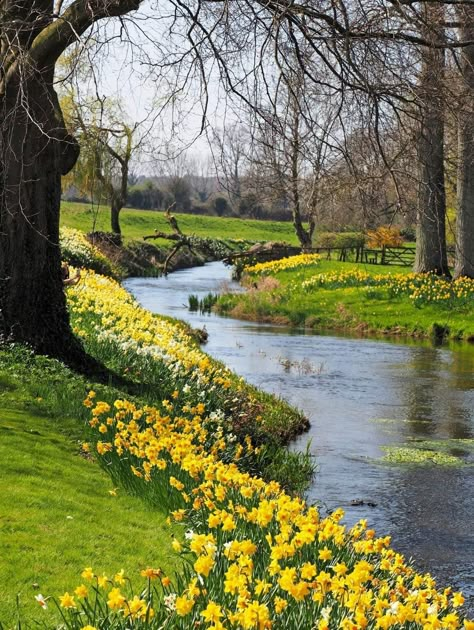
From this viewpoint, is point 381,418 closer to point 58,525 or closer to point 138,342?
point 138,342

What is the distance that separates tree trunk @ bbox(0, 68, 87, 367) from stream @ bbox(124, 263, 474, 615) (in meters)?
3.33

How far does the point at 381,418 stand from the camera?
13.4 meters

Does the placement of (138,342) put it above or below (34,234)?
below

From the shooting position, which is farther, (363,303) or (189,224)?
(189,224)

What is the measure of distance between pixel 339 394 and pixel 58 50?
7.76 metres

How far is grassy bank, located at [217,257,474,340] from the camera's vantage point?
23.7 m

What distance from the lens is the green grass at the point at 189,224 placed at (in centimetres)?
6694

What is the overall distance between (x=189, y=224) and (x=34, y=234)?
232 feet

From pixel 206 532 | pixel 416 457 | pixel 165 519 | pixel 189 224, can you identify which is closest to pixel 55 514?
pixel 165 519

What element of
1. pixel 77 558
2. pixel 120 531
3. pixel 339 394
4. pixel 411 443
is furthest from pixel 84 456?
pixel 339 394

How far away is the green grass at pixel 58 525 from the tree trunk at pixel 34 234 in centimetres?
274

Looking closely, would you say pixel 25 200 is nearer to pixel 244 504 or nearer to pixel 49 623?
pixel 244 504

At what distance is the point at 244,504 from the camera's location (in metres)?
6.10

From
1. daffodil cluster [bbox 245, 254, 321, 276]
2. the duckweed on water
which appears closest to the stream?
the duckweed on water
